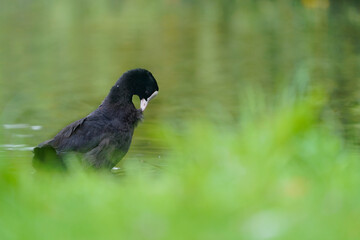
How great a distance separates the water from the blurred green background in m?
0.04

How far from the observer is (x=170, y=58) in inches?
→ 672

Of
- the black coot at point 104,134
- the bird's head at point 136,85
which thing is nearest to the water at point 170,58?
the black coot at point 104,134

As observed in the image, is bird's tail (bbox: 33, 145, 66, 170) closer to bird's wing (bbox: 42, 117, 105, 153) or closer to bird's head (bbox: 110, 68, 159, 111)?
bird's wing (bbox: 42, 117, 105, 153)

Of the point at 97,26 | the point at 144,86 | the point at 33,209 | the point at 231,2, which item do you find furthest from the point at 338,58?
the point at 33,209

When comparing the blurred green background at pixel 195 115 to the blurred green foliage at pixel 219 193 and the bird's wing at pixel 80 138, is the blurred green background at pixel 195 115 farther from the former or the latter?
the bird's wing at pixel 80 138

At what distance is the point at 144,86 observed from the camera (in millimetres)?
7414

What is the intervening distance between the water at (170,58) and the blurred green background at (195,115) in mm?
42

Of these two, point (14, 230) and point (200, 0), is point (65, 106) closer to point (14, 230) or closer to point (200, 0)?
point (14, 230)

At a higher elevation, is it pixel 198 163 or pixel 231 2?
pixel 198 163

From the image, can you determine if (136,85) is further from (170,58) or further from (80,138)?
(170,58)

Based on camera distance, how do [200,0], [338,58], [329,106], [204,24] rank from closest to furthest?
1. [329,106]
2. [338,58]
3. [204,24]
4. [200,0]

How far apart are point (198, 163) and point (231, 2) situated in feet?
79.0

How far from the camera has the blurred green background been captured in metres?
3.12

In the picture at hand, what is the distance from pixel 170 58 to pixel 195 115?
6.45 m
